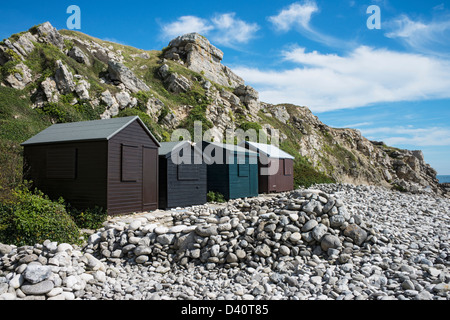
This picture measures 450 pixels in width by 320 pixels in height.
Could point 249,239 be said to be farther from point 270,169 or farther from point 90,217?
point 270,169

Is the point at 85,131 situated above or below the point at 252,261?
above

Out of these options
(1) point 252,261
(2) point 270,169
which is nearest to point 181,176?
(1) point 252,261

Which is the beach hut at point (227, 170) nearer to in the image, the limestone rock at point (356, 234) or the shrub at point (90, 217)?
the shrub at point (90, 217)

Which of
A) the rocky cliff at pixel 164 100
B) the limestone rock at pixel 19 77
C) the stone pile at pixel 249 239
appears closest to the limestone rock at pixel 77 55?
the rocky cliff at pixel 164 100

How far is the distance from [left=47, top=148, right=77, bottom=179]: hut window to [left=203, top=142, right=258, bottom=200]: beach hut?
8763 millimetres

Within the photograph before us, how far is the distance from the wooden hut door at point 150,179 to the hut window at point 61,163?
305cm

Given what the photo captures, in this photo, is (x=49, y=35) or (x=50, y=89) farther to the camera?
(x=49, y=35)

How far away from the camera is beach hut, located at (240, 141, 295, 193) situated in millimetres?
23822

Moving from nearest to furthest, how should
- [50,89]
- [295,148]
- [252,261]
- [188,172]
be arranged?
[252,261] → [188,172] → [50,89] → [295,148]

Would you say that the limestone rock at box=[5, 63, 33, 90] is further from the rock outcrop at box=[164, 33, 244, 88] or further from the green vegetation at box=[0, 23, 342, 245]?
the rock outcrop at box=[164, 33, 244, 88]

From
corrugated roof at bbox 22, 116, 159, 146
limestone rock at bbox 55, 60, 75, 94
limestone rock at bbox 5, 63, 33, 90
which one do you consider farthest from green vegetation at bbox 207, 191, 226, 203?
limestone rock at bbox 5, 63, 33, 90

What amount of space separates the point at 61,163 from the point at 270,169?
607 inches

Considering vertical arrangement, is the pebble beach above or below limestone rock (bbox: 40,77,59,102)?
below

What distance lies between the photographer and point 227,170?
765 inches
